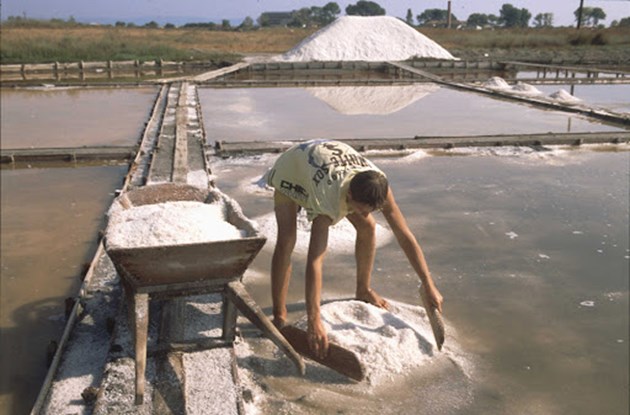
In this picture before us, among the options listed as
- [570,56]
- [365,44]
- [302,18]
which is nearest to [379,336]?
[365,44]

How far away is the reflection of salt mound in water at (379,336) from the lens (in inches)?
114

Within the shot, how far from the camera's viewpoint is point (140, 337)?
92.0 inches

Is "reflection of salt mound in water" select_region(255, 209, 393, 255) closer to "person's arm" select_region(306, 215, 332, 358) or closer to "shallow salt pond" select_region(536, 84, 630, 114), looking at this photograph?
"person's arm" select_region(306, 215, 332, 358)

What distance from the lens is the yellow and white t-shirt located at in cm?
262

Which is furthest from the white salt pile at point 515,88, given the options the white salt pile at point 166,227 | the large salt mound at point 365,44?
the white salt pile at point 166,227

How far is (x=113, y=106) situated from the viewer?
13000 millimetres

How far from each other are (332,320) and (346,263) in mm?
1082

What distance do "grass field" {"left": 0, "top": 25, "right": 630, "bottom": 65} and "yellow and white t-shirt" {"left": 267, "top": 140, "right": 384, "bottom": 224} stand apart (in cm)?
2327

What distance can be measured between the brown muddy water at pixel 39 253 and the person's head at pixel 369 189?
196 centimetres

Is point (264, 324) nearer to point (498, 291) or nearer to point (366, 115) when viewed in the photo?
point (498, 291)

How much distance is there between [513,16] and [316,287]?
9551 centimetres

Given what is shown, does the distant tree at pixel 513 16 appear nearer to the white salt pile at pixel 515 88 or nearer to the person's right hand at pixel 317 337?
the white salt pile at pixel 515 88

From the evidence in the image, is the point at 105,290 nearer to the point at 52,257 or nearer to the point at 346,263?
the point at 52,257

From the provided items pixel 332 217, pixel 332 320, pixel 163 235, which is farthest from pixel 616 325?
pixel 163 235
